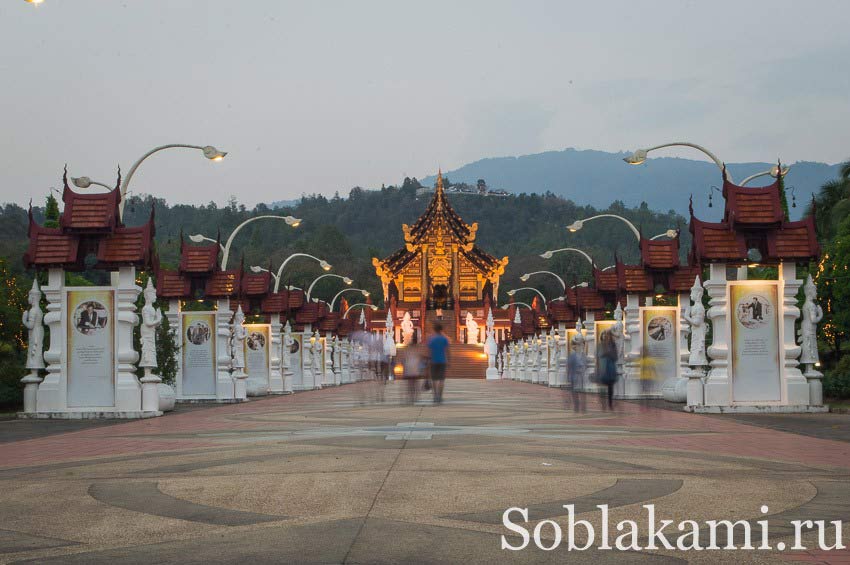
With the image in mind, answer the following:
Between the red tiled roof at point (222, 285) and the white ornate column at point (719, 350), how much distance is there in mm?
15561

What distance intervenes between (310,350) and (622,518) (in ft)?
158

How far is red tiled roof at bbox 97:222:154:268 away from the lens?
2470 centimetres

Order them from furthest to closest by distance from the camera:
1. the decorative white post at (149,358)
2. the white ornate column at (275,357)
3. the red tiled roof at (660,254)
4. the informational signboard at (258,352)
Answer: the white ornate column at (275,357) < the informational signboard at (258,352) < the red tiled roof at (660,254) < the decorative white post at (149,358)

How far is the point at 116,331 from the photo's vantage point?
2470cm

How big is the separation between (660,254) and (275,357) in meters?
17.0

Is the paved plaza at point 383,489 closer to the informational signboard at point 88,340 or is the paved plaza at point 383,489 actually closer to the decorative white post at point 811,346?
the informational signboard at point 88,340

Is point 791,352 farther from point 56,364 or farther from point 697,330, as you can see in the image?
point 56,364

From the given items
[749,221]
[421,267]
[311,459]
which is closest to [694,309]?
[749,221]

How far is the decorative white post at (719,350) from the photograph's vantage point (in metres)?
24.7

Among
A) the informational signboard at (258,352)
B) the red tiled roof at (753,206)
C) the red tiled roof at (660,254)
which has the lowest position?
the informational signboard at (258,352)

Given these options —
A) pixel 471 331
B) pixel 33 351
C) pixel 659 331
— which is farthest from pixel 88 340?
pixel 471 331

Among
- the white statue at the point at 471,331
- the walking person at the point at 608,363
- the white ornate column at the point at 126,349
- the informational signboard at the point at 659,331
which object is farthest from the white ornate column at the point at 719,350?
the white statue at the point at 471,331

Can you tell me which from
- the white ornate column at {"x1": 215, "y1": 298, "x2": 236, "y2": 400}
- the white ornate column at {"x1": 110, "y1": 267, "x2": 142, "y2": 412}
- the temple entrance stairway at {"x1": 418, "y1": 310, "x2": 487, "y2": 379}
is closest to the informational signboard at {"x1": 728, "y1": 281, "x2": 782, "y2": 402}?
the white ornate column at {"x1": 110, "y1": 267, "x2": 142, "y2": 412}

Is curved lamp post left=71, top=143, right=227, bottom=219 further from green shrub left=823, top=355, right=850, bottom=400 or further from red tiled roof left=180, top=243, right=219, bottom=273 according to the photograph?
green shrub left=823, top=355, right=850, bottom=400
